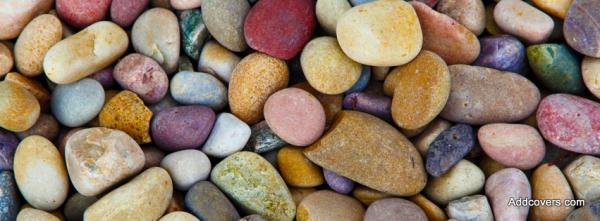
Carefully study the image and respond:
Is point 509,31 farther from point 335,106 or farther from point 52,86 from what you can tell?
point 52,86

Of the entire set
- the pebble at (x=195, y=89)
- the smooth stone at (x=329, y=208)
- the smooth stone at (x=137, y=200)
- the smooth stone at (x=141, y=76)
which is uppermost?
the smooth stone at (x=141, y=76)

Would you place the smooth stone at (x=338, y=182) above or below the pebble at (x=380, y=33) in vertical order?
below

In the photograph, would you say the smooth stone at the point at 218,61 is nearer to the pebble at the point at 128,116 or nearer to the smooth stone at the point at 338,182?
the pebble at the point at 128,116

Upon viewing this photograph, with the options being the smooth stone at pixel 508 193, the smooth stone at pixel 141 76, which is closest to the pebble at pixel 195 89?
the smooth stone at pixel 141 76

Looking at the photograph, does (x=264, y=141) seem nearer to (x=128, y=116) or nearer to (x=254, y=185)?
(x=254, y=185)

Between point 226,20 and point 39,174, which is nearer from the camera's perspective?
point 39,174

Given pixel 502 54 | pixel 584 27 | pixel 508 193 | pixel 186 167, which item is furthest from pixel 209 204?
pixel 584 27
